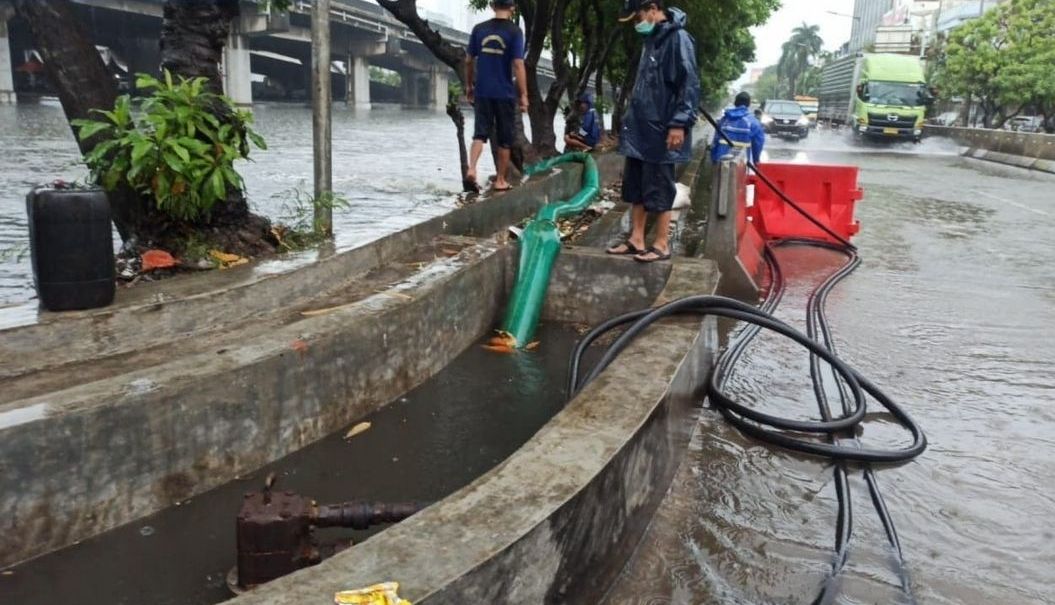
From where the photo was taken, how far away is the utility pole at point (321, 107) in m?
5.02

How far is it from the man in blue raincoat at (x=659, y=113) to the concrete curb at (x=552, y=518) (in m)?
1.91

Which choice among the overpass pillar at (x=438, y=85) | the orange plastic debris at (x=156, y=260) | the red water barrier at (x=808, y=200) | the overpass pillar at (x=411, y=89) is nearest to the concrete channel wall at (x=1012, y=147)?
the red water barrier at (x=808, y=200)

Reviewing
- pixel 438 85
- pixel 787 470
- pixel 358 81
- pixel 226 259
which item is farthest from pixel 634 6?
pixel 438 85

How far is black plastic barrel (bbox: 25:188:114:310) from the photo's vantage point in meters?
3.45

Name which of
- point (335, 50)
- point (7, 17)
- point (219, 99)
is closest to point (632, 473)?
point (219, 99)

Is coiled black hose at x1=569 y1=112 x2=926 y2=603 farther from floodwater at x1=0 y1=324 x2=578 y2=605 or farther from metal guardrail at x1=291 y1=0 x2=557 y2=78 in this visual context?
metal guardrail at x1=291 y1=0 x2=557 y2=78

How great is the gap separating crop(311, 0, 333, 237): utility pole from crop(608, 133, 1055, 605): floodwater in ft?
9.40

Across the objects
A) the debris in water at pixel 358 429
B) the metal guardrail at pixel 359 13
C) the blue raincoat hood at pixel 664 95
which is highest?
the metal guardrail at pixel 359 13

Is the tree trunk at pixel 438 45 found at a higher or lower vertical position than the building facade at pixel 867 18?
lower

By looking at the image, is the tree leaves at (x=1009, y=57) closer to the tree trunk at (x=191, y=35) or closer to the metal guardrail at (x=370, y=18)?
the metal guardrail at (x=370, y=18)

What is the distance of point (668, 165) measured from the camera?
506 centimetres

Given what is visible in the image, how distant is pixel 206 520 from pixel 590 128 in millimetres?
13059

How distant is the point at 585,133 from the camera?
1490 centimetres

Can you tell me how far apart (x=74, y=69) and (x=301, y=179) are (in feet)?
18.8
